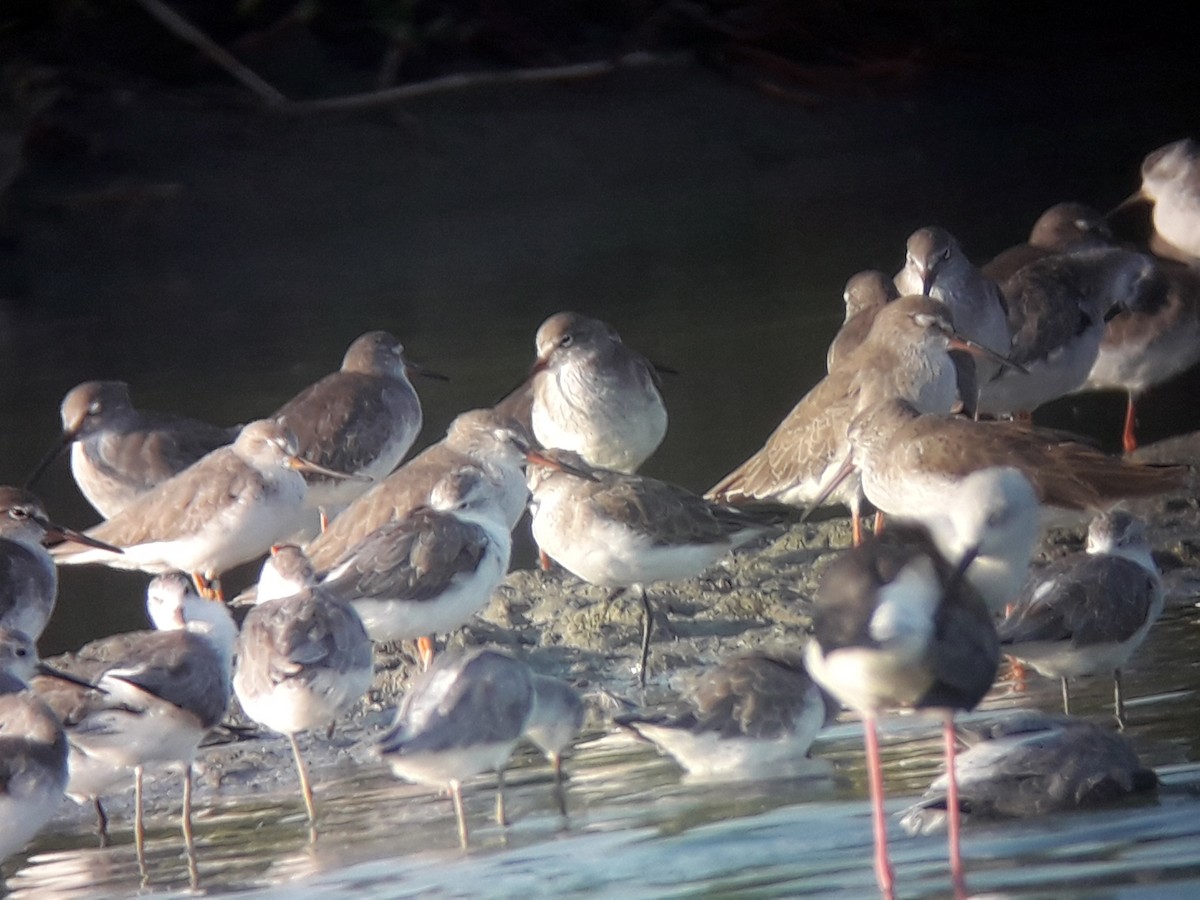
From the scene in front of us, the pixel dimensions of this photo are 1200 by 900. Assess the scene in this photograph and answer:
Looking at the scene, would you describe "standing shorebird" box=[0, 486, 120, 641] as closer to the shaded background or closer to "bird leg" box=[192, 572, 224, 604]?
"bird leg" box=[192, 572, 224, 604]

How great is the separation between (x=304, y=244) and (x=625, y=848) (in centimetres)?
1626

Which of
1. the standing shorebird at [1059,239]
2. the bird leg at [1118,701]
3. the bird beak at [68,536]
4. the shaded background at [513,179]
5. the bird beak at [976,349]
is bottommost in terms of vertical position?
the bird leg at [1118,701]

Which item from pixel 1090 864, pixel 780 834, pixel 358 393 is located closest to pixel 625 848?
pixel 780 834

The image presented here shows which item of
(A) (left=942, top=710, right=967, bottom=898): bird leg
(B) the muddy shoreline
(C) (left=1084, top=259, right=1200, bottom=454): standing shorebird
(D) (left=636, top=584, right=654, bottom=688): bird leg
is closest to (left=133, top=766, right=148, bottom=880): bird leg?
(B) the muddy shoreline

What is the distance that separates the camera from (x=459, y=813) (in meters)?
6.71

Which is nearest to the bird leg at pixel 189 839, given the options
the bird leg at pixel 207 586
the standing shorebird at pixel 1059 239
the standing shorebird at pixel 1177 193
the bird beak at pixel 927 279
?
the bird leg at pixel 207 586

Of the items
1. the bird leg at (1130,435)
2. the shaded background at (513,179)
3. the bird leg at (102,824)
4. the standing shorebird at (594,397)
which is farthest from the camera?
the shaded background at (513,179)

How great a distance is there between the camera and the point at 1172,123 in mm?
24922

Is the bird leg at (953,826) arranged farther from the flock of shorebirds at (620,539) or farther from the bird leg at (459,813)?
the bird leg at (459,813)

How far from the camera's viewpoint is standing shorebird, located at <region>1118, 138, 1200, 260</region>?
48.2 ft

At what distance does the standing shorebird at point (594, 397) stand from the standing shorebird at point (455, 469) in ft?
5.58

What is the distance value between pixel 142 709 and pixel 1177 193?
31.9 feet

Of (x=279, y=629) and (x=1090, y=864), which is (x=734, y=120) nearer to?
(x=279, y=629)

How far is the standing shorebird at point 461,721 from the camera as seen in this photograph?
663cm
